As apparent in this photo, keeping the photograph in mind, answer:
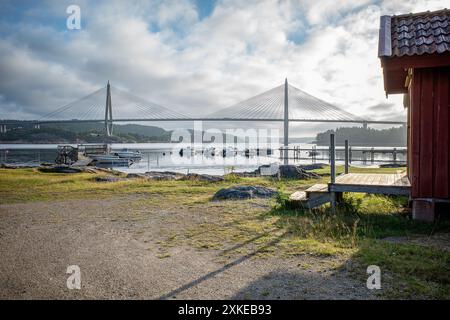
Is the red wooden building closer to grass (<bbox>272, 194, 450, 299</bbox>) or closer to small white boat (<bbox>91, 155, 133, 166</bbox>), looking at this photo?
grass (<bbox>272, 194, 450, 299</bbox>)

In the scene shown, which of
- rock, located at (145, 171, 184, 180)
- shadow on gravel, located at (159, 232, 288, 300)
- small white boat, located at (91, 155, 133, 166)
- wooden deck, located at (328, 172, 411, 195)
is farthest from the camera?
small white boat, located at (91, 155, 133, 166)

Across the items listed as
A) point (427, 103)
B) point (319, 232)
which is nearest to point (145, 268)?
point (319, 232)

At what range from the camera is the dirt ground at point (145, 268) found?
3014 millimetres

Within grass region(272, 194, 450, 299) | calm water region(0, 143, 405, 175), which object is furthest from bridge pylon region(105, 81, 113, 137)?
grass region(272, 194, 450, 299)

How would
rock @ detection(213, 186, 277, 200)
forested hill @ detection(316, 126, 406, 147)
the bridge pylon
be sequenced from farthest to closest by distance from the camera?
forested hill @ detection(316, 126, 406, 147) → the bridge pylon → rock @ detection(213, 186, 277, 200)

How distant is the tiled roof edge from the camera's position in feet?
16.8

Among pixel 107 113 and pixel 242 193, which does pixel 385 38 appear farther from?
pixel 107 113

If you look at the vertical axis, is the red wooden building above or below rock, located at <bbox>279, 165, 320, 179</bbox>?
above

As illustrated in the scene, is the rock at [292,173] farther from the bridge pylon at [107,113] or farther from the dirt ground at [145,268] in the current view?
the bridge pylon at [107,113]

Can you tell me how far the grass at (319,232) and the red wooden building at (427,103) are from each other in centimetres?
49

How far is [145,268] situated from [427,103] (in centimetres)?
487

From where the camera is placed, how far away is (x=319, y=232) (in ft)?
16.0

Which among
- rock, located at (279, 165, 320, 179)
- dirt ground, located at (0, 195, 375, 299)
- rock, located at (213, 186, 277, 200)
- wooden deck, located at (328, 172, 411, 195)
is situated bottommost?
dirt ground, located at (0, 195, 375, 299)
